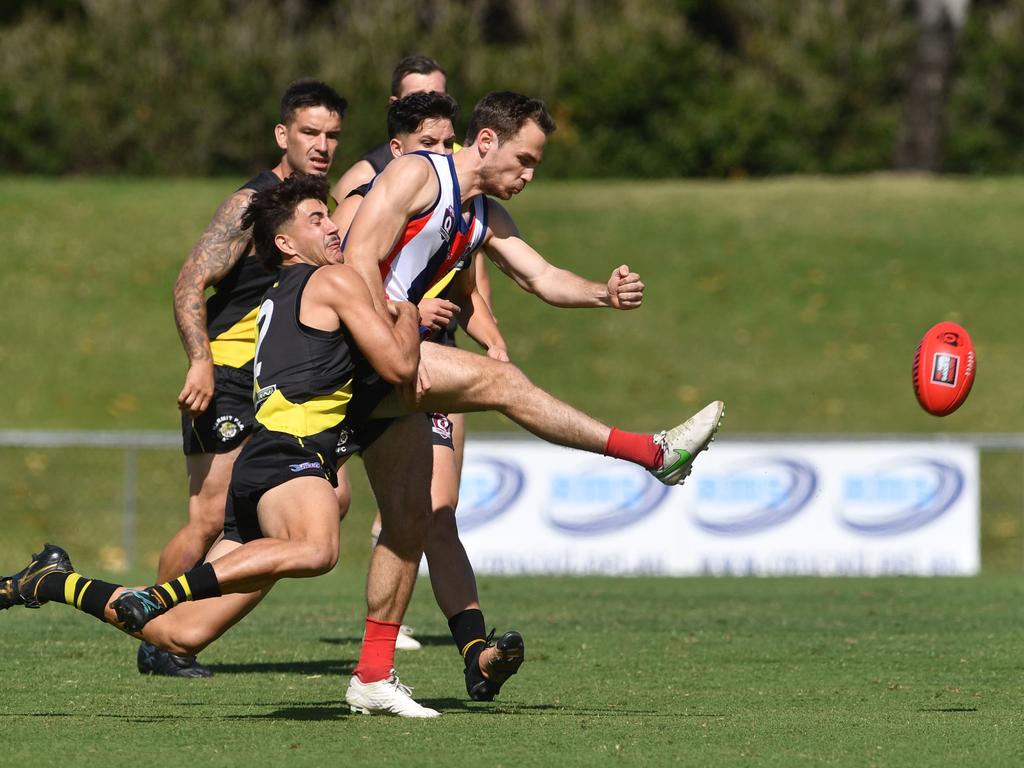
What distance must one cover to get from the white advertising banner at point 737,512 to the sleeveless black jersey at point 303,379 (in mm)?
8661

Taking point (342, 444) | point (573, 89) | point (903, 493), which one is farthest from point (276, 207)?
point (573, 89)

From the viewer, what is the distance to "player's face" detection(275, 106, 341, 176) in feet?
24.5

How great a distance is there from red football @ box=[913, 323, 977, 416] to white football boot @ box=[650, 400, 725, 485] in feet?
4.32

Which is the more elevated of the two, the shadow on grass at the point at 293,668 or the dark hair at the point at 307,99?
the dark hair at the point at 307,99

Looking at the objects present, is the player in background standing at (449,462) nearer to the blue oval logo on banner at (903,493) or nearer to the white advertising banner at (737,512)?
the white advertising banner at (737,512)

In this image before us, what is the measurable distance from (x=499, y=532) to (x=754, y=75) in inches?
681

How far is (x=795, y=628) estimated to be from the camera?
9133 millimetres

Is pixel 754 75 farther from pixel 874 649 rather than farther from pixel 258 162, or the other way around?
pixel 874 649

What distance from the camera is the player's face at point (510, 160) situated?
6129 mm

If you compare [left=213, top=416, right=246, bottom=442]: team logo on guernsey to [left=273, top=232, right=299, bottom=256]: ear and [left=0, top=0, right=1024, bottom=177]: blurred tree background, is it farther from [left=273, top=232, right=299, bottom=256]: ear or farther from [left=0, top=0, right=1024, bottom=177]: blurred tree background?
[left=0, top=0, right=1024, bottom=177]: blurred tree background

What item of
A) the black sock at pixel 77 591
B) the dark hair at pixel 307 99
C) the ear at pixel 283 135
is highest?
the dark hair at pixel 307 99

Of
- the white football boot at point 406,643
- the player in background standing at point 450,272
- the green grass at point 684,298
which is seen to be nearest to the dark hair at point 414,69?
the player in background standing at point 450,272

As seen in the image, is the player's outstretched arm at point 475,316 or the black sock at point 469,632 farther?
the player's outstretched arm at point 475,316

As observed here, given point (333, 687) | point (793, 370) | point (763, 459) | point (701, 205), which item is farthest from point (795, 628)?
point (701, 205)
